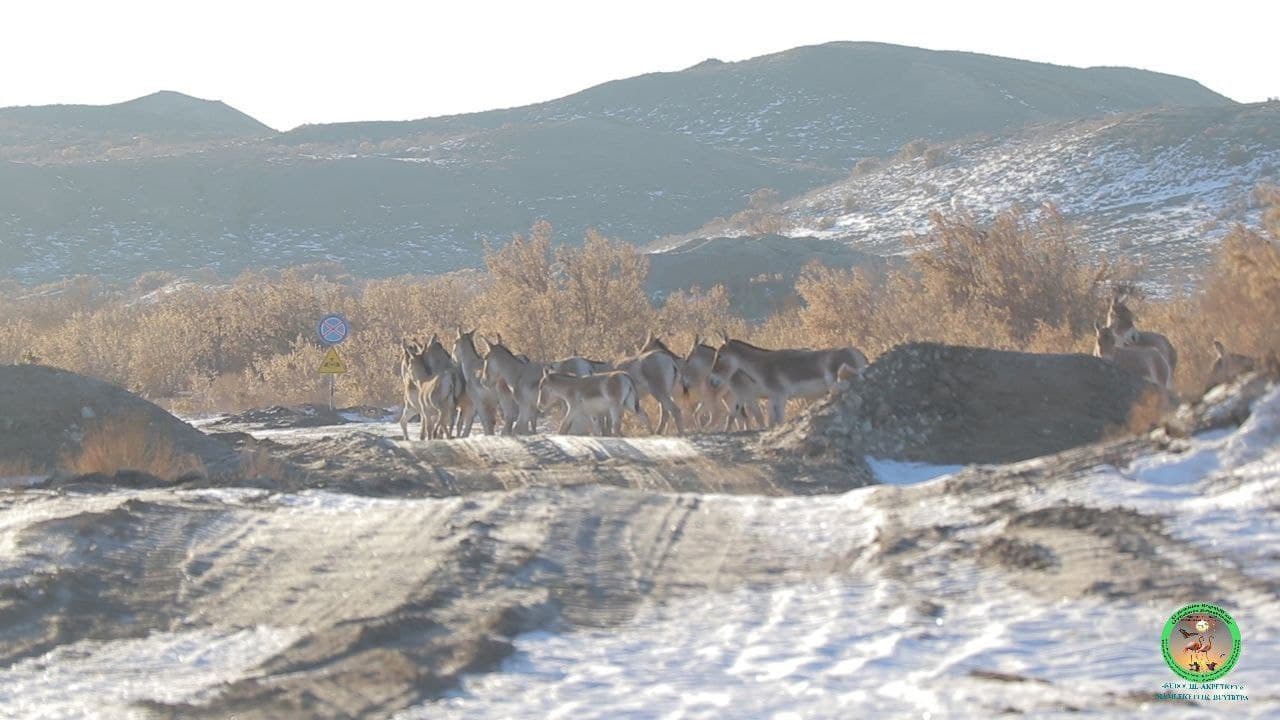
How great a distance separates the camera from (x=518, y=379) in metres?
25.5

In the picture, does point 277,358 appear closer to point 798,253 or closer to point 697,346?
point 697,346

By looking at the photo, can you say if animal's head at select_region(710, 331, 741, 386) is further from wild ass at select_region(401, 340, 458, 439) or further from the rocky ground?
the rocky ground

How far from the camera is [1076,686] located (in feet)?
22.9

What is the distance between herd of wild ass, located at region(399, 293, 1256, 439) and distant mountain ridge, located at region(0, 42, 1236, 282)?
71.0 metres

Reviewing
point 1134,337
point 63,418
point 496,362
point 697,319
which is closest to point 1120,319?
point 1134,337

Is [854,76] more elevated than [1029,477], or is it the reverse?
[854,76]

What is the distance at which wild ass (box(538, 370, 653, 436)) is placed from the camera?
23125 millimetres

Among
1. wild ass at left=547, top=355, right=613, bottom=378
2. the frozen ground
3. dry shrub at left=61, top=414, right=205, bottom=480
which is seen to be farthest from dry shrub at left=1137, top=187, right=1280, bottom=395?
dry shrub at left=61, top=414, right=205, bottom=480

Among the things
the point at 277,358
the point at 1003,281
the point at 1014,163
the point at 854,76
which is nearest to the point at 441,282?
the point at 277,358

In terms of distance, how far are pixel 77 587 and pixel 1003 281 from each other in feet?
67.1

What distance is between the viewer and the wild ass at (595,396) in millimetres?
23125

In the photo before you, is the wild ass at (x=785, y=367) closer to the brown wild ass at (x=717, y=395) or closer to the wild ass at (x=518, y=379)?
the brown wild ass at (x=717, y=395)

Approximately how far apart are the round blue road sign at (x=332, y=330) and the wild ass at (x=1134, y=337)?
52.9ft

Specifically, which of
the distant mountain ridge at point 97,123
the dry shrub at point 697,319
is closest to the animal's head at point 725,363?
the dry shrub at point 697,319
